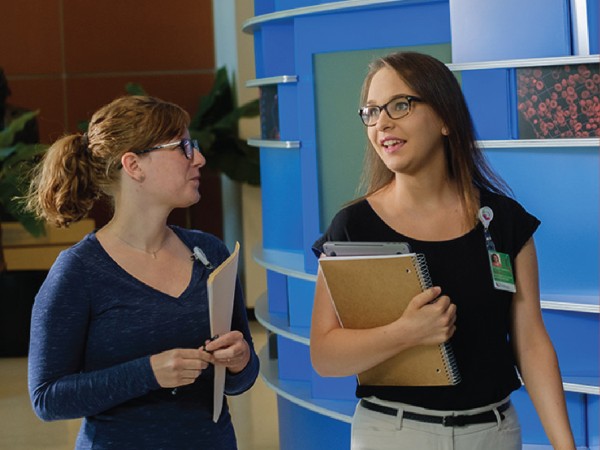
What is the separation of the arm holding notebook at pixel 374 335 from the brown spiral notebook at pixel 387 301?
1.2 inches

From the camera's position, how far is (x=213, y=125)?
26.4 ft

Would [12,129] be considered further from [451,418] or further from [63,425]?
[451,418]

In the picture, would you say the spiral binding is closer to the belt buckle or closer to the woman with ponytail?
the belt buckle

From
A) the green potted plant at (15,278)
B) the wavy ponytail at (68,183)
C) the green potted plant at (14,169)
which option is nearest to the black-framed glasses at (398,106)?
the wavy ponytail at (68,183)

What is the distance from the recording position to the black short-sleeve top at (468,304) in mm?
1888

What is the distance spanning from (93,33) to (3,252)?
221cm

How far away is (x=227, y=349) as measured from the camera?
2.05m

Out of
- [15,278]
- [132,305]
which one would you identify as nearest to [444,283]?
[132,305]

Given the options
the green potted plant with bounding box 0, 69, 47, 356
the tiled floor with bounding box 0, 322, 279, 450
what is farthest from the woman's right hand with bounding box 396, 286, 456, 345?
the green potted plant with bounding box 0, 69, 47, 356

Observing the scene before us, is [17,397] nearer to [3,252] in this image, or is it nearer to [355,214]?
[3,252]

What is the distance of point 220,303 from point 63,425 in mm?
4047

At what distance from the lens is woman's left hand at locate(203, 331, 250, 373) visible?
2035 millimetres

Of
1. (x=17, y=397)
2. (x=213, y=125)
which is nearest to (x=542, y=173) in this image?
(x=17, y=397)

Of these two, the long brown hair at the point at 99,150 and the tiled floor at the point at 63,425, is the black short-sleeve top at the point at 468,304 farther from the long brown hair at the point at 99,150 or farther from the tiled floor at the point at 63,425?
the tiled floor at the point at 63,425
